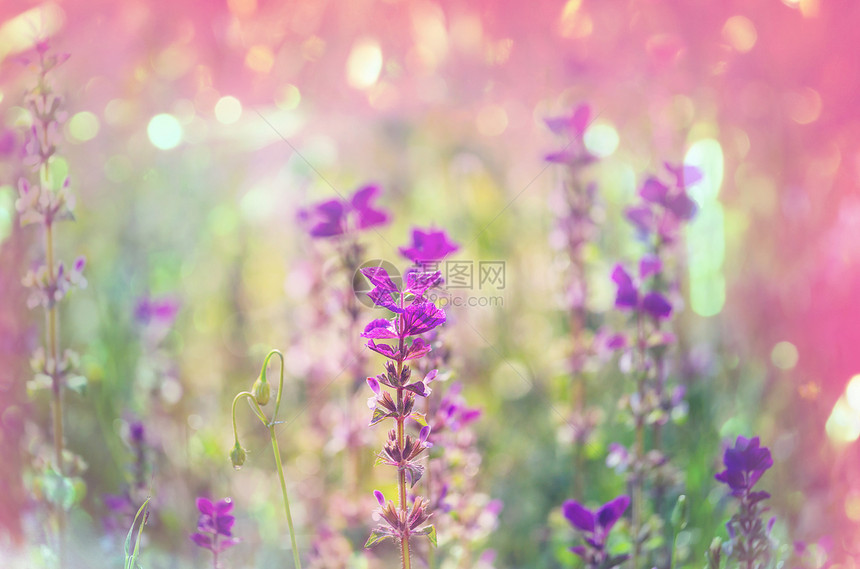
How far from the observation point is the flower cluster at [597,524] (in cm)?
53

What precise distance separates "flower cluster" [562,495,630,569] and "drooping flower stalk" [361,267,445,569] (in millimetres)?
131

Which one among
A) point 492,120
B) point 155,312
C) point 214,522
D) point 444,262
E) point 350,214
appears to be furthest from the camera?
point 492,120

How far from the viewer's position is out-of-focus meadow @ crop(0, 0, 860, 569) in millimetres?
724

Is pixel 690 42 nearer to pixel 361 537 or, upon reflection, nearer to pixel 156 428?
pixel 361 537

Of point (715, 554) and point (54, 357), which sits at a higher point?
point (54, 357)

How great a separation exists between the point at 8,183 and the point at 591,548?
0.72 m

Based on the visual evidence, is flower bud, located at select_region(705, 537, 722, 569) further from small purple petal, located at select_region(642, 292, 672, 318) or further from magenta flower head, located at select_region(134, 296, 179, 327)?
magenta flower head, located at select_region(134, 296, 179, 327)

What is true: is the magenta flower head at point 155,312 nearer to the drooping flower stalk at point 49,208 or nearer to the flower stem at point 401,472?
the drooping flower stalk at point 49,208

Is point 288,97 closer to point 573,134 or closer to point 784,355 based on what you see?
point 573,134

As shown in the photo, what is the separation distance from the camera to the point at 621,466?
639 millimetres

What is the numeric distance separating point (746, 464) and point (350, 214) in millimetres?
410

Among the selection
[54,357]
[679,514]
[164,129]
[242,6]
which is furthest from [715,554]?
[164,129]

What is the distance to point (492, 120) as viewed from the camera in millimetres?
1241

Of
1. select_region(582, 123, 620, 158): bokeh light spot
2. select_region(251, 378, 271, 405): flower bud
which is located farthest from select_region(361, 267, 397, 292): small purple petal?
select_region(582, 123, 620, 158): bokeh light spot
